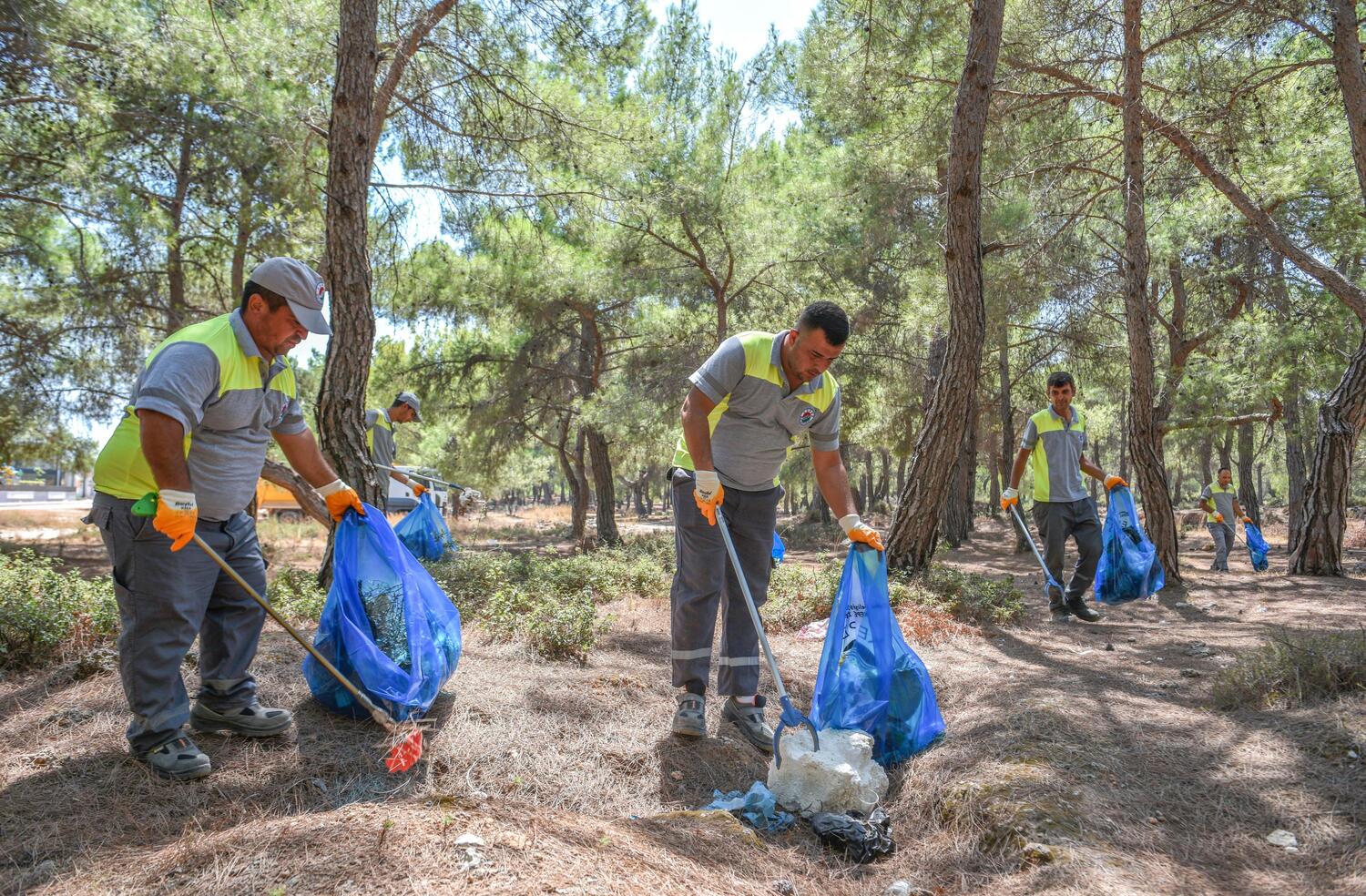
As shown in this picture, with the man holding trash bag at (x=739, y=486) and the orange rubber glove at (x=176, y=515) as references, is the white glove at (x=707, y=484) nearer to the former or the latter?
the man holding trash bag at (x=739, y=486)

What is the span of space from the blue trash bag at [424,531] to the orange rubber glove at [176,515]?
576 centimetres

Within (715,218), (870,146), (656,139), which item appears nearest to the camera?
(656,139)

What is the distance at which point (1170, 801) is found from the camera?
249 centimetres

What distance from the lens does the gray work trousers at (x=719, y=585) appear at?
3270 mm

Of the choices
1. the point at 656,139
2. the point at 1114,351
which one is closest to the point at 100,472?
the point at 656,139

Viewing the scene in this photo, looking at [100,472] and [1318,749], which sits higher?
[100,472]

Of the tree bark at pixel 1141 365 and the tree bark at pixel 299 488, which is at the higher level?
the tree bark at pixel 1141 365

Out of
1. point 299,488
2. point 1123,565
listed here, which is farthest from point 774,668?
point 299,488

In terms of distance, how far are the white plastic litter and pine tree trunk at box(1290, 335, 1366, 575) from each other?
7.39m

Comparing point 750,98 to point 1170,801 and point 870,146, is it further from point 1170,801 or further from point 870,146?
point 1170,801

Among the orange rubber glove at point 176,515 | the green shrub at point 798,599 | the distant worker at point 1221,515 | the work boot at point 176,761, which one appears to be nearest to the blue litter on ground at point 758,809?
the work boot at point 176,761

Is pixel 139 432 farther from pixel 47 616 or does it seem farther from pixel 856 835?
pixel 856 835

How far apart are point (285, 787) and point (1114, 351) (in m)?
12.3

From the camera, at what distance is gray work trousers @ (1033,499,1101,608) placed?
20.3ft
